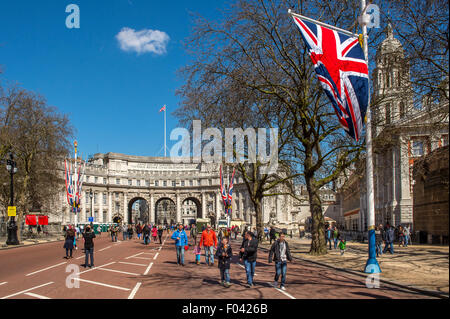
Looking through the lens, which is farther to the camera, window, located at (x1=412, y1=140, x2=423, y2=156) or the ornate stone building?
window, located at (x1=412, y1=140, x2=423, y2=156)

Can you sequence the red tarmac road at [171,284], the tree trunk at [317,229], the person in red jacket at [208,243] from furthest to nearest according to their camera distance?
the tree trunk at [317,229] < the person in red jacket at [208,243] < the red tarmac road at [171,284]

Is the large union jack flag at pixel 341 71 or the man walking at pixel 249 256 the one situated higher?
the large union jack flag at pixel 341 71

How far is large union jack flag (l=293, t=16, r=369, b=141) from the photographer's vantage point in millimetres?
14414

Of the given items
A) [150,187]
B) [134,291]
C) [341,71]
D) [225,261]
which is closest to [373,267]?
[225,261]

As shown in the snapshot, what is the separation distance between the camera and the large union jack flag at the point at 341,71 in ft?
47.3

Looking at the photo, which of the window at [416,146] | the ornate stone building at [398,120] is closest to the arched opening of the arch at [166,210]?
the ornate stone building at [398,120]

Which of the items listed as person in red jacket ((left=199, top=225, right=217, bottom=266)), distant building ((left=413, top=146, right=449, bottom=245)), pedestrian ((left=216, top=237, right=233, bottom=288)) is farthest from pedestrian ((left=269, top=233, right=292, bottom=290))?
distant building ((left=413, top=146, right=449, bottom=245))

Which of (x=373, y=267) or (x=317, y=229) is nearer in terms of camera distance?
(x=373, y=267)

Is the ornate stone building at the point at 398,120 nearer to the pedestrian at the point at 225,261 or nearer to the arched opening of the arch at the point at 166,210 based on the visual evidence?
the pedestrian at the point at 225,261

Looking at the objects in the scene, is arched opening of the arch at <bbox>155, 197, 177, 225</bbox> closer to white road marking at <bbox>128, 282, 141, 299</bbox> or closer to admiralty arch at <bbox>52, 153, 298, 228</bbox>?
admiralty arch at <bbox>52, 153, 298, 228</bbox>

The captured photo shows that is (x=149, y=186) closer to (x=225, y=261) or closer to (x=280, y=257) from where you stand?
(x=225, y=261)

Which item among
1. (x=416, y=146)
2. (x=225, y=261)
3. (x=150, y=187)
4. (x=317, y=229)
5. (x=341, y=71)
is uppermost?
(x=341, y=71)

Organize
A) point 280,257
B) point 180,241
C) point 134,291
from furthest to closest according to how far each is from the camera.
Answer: point 180,241 → point 280,257 → point 134,291

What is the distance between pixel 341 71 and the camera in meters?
14.5
